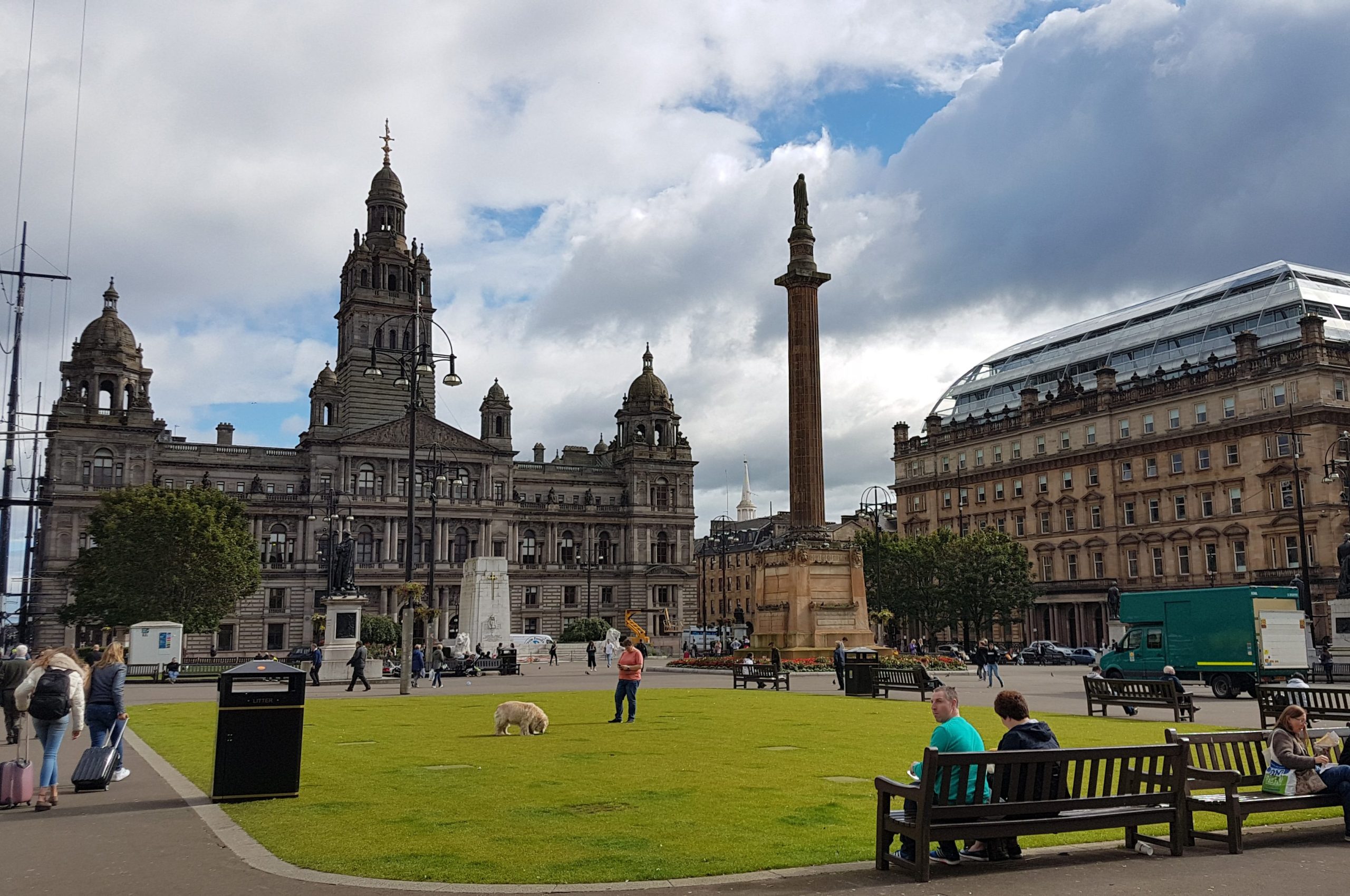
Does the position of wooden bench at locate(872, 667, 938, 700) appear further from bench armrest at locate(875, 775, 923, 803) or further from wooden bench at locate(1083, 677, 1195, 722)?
bench armrest at locate(875, 775, 923, 803)

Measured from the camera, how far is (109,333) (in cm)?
8994

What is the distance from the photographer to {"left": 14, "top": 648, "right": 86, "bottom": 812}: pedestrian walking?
474 inches

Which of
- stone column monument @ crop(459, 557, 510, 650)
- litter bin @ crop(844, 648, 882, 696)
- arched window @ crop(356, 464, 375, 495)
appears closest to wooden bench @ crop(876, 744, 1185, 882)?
litter bin @ crop(844, 648, 882, 696)

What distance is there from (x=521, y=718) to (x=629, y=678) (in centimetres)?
263

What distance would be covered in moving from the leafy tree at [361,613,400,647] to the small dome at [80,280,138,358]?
31.5 metres

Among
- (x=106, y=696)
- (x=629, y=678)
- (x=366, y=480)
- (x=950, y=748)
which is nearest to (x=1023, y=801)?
(x=950, y=748)

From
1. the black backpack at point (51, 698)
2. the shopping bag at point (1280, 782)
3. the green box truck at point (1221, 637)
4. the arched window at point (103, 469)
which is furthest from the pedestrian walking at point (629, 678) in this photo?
the arched window at point (103, 469)

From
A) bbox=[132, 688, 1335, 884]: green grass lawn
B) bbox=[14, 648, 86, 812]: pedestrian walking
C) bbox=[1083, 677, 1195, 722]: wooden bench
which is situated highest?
bbox=[14, 648, 86, 812]: pedestrian walking

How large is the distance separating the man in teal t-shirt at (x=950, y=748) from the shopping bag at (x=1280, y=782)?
2.92m

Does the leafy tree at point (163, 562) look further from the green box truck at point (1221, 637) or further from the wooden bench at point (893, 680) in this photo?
the green box truck at point (1221, 637)

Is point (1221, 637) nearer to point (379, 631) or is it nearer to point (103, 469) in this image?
point (379, 631)

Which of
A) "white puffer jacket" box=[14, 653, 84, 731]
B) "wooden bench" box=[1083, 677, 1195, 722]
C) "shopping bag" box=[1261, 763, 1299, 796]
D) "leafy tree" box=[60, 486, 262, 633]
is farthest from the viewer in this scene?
"leafy tree" box=[60, 486, 262, 633]

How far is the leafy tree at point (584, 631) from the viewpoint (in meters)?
85.9

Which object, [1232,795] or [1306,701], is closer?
[1232,795]
